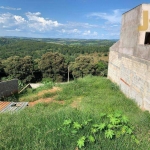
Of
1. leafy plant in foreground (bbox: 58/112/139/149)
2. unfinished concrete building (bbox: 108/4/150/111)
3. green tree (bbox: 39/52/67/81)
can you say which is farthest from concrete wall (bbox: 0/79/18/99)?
green tree (bbox: 39/52/67/81)

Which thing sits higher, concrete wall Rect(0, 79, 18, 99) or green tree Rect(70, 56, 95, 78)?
concrete wall Rect(0, 79, 18, 99)

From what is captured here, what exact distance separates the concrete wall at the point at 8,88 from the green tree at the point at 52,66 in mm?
20559

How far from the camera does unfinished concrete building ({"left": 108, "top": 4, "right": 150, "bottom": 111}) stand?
21.7 ft

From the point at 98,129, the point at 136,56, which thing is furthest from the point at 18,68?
the point at 98,129

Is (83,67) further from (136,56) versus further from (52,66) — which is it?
(136,56)

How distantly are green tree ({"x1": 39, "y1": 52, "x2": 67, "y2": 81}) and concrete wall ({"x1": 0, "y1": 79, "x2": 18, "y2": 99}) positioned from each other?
20559mm

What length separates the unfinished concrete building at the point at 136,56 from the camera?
6629 mm

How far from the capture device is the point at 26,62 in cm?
3075

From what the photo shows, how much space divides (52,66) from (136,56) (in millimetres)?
25108

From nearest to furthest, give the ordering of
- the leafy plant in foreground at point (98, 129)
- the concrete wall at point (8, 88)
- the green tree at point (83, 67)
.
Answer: the leafy plant in foreground at point (98, 129), the concrete wall at point (8, 88), the green tree at point (83, 67)

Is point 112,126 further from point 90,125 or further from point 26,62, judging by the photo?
point 26,62

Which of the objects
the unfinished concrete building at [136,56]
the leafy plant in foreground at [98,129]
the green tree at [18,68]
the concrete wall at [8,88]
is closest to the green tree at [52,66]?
the green tree at [18,68]

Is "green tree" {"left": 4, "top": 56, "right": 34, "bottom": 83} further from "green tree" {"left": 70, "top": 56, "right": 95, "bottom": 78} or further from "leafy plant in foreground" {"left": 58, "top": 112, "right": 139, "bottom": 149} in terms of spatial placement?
"leafy plant in foreground" {"left": 58, "top": 112, "right": 139, "bottom": 149}

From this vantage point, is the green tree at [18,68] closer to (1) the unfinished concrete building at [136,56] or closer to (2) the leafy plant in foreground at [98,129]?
(1) the unfinished concrete building at [136,56]
